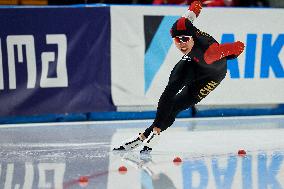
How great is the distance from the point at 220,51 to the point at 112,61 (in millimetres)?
2586

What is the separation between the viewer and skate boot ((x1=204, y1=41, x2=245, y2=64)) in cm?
500

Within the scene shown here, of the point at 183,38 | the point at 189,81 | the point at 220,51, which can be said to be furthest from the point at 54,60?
the point at 220,51

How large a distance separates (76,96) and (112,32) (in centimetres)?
90

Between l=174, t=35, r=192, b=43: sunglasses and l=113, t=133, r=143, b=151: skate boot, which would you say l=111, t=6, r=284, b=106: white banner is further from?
l=174, t=35, r=192, b=43: sunglasses

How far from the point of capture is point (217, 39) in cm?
764

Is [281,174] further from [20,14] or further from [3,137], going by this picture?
[20,14]

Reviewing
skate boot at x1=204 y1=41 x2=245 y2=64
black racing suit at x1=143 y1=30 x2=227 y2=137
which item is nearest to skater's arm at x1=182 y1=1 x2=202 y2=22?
black racing suit at x1=143 y1=30 x2=227 y2=137

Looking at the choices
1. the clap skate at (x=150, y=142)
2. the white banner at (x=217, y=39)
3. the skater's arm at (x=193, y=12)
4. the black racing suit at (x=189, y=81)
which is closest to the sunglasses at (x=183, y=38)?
the black racing suit at (x=189, y=81)

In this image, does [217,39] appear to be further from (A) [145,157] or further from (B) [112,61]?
(A) [145,157]

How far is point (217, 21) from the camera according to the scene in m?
7.64

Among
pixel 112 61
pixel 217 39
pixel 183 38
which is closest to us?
pixel 183 38

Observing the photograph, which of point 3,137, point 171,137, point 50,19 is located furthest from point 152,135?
point 50,19

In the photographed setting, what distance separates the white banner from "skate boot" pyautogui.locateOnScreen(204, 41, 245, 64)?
8.04ft

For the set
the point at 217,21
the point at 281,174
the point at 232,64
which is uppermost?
the point at 217,21
